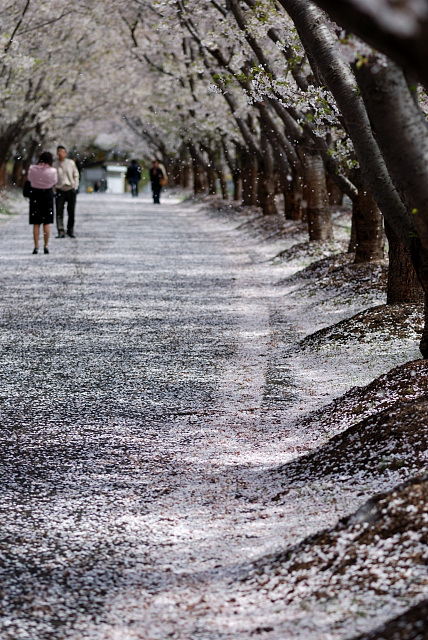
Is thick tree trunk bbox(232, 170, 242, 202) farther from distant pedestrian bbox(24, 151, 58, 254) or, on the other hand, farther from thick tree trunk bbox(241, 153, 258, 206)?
distant pedestrian bbox(24, 151, 58, 254)

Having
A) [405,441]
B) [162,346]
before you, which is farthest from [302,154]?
[405,441]

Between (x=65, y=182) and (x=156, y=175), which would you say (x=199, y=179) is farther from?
(x=65, y=182)

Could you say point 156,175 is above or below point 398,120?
below

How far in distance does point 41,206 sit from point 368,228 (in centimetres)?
752

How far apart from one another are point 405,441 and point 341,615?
1.93 m

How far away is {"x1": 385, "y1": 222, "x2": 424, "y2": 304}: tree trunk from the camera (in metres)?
10.5

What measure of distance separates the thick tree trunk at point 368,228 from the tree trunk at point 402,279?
163 inches

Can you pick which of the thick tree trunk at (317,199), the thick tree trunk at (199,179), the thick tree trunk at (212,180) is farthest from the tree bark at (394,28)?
the thick tree trunk at (199,179)

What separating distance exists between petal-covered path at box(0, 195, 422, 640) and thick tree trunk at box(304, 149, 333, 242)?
6793mm

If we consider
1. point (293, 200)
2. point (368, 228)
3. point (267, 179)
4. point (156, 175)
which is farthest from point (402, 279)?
point (156, 175)

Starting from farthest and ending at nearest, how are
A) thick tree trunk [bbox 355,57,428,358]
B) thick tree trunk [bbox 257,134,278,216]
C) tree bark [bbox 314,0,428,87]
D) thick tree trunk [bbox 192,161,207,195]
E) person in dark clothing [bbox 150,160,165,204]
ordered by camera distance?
thick tree trunk [bbox 192,161,207,195]
person in dark clothing [bbox 150,160,165,204]
thick tree trunk [bbox 257,134,278,216]
thick tree trunk [bbox 355,57,428,358]
tree bark [bbox 314,0,428,87]

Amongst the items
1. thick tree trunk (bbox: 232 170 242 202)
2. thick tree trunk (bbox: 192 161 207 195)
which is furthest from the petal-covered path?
thick tree trunk (bbox: 192 161 207 195)

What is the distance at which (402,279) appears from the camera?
10.7m

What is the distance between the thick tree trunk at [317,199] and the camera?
19844 mm
